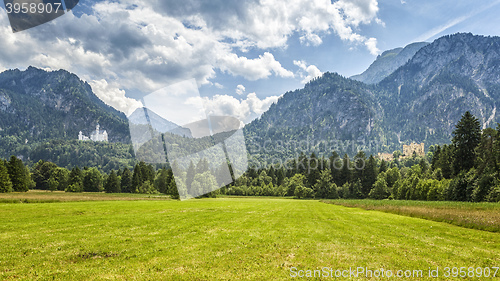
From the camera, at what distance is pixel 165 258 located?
12.1 meters

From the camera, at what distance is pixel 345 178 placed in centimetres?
11938

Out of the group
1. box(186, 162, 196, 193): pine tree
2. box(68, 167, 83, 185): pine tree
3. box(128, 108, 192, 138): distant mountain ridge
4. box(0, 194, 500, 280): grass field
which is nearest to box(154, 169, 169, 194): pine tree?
box(68, 167, 83, 185): pine tree

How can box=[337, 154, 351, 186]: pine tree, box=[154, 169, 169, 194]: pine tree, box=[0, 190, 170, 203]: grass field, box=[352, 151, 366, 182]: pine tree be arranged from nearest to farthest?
box=[0, 190, 170, 203]: grass field, box=[352, 151, 366, 182]: pine tree, box=[154, 169, 169, 194]: pine tree, box=[337, 154, 351, 186]: pine tree

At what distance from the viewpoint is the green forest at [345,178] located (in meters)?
60.8

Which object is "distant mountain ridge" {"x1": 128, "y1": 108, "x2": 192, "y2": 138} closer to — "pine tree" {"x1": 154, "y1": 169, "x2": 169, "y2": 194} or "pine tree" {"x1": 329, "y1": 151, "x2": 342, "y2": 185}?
"pine tree" {"x1": 154, "y1": 169, "x2": 169, "y2": 194}

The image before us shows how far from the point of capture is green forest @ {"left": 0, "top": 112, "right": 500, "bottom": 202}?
60763 mm

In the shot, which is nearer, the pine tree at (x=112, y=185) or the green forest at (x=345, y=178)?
the green forest at (x=345, y=178)

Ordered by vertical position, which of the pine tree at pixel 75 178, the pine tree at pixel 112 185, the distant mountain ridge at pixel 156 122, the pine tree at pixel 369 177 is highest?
the distant mountain ridge at pixel 156 122

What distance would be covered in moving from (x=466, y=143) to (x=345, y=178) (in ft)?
181

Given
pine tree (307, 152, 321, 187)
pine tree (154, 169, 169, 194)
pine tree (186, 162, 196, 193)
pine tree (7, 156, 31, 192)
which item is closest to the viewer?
pine tree (186, 162, 196, 193)

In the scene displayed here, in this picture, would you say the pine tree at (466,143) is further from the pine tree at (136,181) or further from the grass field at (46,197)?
the pine tree at (136,181)

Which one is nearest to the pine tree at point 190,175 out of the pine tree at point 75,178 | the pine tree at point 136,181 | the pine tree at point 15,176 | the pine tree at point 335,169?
the pine tree at point 136,181

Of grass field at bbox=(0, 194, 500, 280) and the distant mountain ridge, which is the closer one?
grass field at bbox=(0, 194, 500, 280)

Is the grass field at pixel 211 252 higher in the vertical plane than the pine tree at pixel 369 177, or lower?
higher
